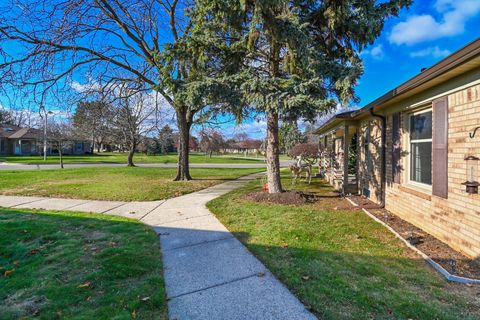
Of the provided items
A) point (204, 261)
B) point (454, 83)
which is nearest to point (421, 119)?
→ point (454, 83)

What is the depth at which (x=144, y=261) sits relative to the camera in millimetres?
3564

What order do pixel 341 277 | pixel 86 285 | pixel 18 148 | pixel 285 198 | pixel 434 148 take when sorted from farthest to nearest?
pixel 18 148
pixel 285 198
pixel 434 148
pixel 341 277
pixel 86 285

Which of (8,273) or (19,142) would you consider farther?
(19,142)

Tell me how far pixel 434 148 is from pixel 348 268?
2751mm

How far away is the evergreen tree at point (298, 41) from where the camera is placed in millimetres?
5926

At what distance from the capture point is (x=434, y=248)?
4.02 meters

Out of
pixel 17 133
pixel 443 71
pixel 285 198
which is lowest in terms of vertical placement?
pixel 285 198

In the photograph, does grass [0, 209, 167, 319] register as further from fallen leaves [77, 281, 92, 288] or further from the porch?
the porch

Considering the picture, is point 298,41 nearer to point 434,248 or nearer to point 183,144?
point 434,248

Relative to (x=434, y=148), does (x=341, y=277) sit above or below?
below

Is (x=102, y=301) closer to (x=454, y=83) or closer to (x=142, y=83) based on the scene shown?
(x=454, y=83)

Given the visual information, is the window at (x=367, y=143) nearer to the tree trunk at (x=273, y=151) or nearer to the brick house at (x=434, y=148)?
the brick house at (x=434, y=148)

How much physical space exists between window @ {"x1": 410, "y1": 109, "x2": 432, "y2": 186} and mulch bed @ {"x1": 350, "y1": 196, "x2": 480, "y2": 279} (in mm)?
966

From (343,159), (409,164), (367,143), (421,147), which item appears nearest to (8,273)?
(421,147)
